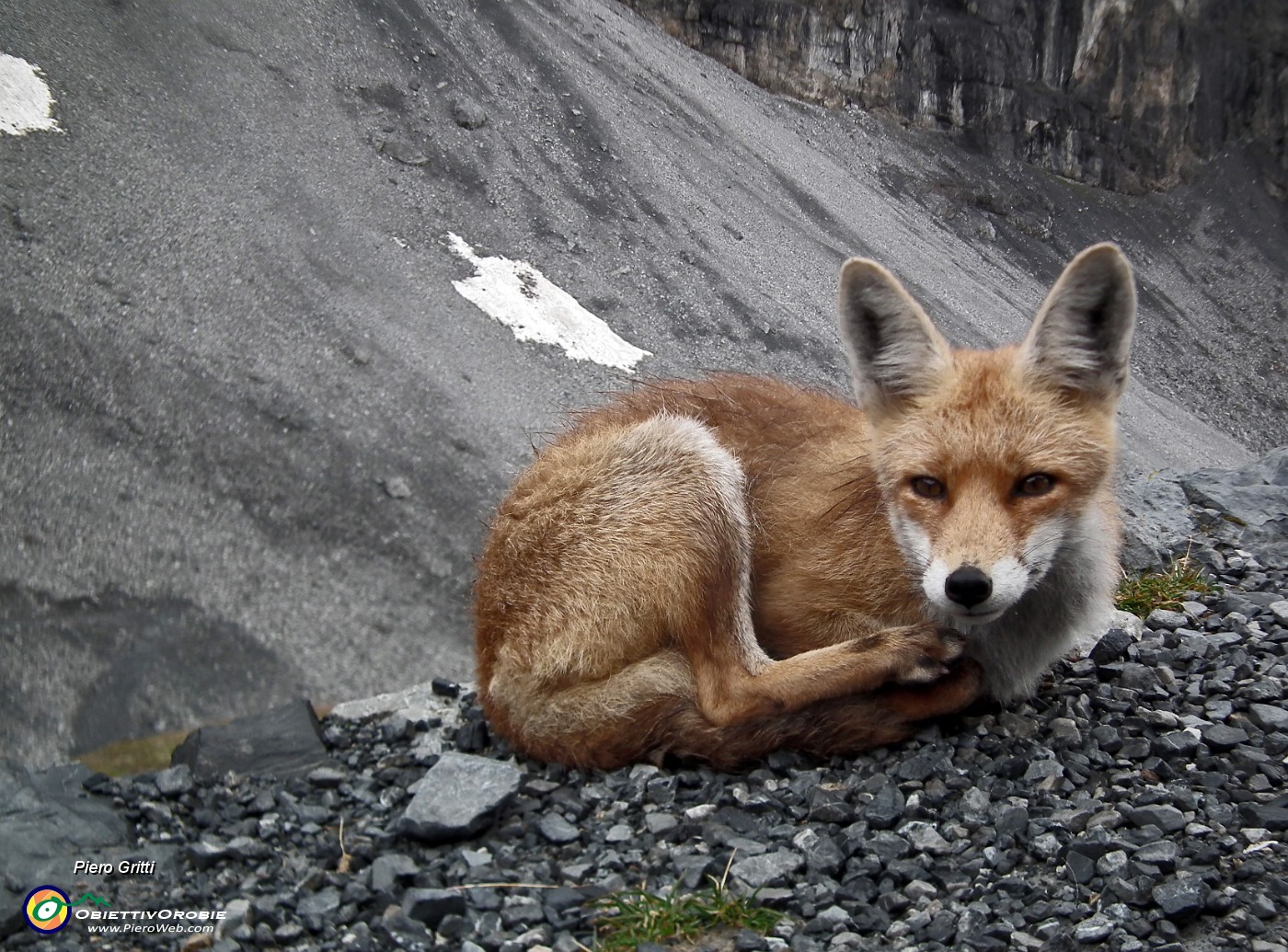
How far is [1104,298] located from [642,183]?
10.9m

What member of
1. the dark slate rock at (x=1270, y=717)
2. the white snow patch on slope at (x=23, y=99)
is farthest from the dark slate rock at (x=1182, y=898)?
the white snow patch on slope at (x=23, y=99)

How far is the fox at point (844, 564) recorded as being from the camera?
4289mm

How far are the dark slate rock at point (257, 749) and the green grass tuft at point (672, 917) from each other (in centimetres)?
214

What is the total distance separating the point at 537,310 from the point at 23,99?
16.4ft

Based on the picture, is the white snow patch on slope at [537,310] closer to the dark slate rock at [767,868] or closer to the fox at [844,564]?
the fox at [844,564]

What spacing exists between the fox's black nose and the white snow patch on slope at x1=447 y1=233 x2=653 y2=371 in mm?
7184

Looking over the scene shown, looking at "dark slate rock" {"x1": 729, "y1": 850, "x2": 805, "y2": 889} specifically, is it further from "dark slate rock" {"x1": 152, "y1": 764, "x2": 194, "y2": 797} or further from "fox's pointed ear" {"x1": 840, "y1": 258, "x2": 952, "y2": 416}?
"dark slate rock" {"x1": 152, "y1": 764, "x2": 194, "y2": 797}

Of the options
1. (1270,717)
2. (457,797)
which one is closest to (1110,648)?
(1270,717)

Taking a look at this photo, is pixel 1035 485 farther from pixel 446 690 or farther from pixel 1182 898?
pixel 446 690

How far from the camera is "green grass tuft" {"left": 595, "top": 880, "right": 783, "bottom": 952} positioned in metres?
3.50

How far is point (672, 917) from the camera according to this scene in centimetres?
355

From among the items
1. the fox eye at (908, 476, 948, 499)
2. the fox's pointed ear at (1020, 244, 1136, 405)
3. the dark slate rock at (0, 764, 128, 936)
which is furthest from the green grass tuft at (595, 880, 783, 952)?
the fox's pointed ear at (1020, 244, 1136, 405)

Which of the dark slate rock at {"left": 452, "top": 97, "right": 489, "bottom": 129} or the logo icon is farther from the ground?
the logo icon

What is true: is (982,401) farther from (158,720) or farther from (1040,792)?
(158,720)
